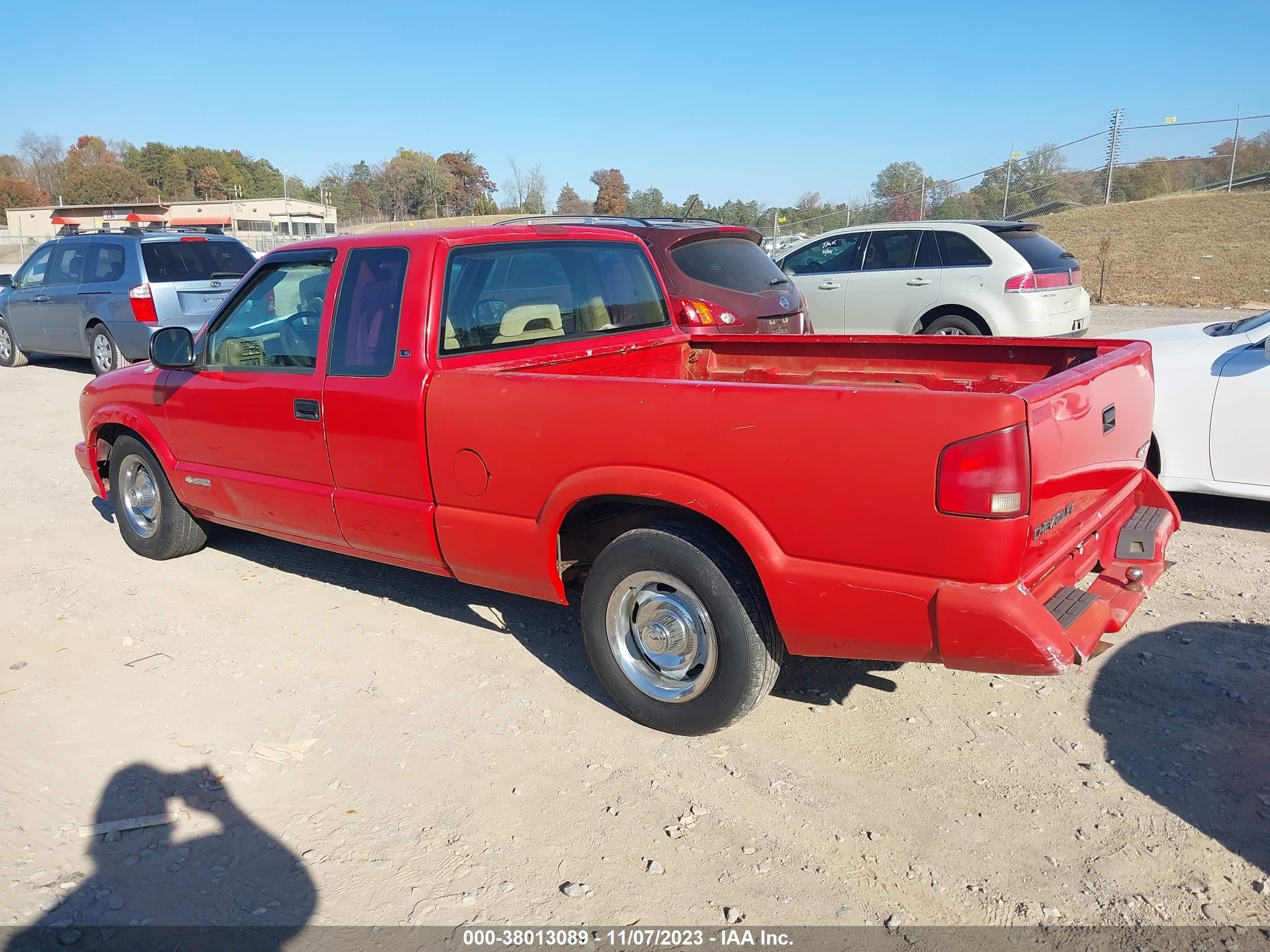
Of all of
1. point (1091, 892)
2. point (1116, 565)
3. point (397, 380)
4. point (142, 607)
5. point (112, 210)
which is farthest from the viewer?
point (112, 210)

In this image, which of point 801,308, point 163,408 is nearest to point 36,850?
point 163,408

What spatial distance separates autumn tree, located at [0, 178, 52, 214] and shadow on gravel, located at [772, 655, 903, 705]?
86777 mm

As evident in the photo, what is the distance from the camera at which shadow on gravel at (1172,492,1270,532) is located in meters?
5.80

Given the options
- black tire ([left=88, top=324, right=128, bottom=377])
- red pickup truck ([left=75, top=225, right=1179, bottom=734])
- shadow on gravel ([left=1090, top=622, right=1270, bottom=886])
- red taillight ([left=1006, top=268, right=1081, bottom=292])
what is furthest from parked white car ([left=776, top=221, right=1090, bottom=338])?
black tire ([left=88, top=324, right=128, bottom=377])

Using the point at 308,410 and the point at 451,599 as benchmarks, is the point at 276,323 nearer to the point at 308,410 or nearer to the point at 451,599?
the point at 308,410

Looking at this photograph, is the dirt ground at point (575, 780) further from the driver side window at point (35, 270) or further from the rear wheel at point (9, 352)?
the rear wheel at point (9, 352)

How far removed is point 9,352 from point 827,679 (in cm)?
1466

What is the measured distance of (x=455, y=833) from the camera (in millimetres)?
3133

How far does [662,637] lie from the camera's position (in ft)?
11.8

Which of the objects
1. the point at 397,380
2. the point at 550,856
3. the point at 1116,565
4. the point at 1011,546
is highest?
the point at 397,380

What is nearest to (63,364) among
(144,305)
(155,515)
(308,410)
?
(144,305)

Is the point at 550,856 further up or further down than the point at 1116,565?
further down

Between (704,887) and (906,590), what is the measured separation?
105 cm

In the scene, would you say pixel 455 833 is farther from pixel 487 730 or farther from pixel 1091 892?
pixel 1091 892
